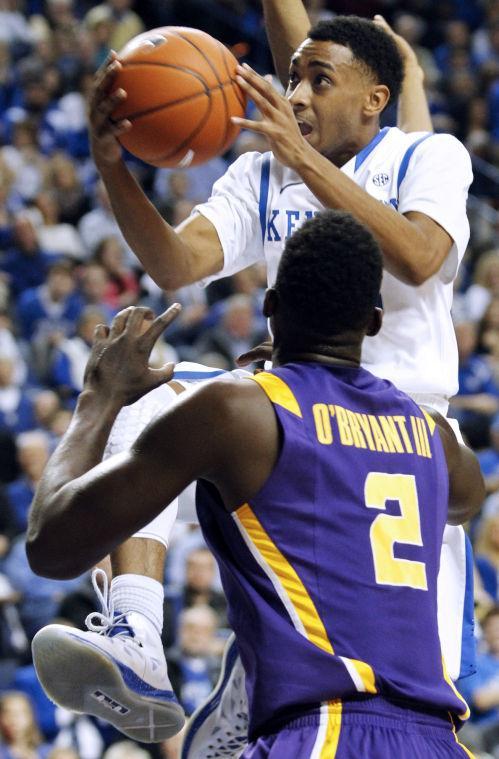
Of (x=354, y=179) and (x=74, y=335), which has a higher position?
(x=354, y=179)

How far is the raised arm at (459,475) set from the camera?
3.68 metres

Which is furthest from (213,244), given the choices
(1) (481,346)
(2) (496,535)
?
(1) (481,346)

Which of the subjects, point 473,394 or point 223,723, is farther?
point 473,394

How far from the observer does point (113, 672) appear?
378 centimetres

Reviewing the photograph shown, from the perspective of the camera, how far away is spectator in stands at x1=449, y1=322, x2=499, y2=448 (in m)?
11.4

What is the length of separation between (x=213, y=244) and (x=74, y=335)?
5974 mm

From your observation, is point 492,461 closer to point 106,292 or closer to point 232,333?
point 232,333

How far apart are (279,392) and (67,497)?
548 mm

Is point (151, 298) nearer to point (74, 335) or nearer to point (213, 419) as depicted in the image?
point (74, 335)

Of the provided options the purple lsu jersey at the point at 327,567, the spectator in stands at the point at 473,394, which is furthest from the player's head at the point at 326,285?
the spectator in stands at the point at 473,394

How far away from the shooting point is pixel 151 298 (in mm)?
11383

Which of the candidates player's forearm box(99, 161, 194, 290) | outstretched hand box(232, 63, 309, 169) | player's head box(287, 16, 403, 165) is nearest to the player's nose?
player's head box(287, 16, 403, 165)

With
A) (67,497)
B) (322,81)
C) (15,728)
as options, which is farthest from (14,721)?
(67,497)

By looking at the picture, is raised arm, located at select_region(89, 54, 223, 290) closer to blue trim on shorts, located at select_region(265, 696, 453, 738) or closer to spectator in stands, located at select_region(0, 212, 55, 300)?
blue trim on shorts, located at select_region(265, 696, 453, 738)
